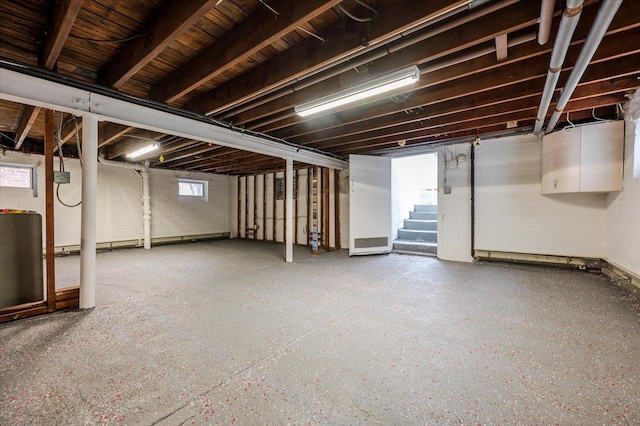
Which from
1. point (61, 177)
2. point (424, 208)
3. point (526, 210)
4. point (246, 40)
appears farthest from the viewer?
point (424, 208)

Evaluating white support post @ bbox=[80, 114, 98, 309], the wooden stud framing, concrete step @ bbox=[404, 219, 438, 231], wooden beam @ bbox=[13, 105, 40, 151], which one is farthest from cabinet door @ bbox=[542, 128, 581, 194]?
wooden beam @ bbox=[13, 105, 40, 151]

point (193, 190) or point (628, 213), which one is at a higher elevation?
point (193, 190)

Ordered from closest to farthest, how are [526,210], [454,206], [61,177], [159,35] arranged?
1. [159,35]
2. [61,177]
3. [526,210]
4. [454,206]

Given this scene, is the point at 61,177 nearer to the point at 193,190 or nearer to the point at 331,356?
the point at 331,356

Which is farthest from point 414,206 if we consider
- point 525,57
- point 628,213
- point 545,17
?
point 545,17

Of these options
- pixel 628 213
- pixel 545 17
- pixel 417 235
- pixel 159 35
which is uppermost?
pixel 159 35

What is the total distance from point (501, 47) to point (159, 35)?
107 inches

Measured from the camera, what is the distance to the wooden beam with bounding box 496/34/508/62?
6.63 ft

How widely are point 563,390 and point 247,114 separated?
4.12 m

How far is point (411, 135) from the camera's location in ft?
15.3

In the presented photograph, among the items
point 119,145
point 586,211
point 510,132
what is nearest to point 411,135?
point 510,132

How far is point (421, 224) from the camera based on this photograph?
7.15 metres

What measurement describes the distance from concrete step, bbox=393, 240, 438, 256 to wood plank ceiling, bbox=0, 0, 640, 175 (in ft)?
9.95

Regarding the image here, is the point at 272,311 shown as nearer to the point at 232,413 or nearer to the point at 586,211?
the point at 232,413
